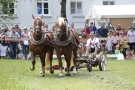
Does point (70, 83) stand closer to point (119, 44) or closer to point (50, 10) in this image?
point (119, 44)

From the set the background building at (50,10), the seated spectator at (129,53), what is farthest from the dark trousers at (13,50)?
the background building at (50,10)

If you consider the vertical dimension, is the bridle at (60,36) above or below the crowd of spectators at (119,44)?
above

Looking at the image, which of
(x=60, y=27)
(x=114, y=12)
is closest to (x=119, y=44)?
(x=114, y=12)

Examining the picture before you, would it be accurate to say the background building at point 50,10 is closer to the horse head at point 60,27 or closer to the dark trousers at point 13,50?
the dark trousers at point 13,50

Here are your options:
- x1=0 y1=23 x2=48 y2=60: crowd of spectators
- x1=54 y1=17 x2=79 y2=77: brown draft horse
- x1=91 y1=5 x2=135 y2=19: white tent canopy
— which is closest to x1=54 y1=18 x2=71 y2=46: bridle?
x1=54 y1=17 x2=79 y2=77: brown draft horse

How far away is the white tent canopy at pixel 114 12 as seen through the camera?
35469 mm

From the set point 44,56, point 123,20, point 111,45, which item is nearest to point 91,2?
point 123,20

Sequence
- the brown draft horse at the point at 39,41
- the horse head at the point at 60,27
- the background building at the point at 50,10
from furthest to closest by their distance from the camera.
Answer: the background building at the point at 50,10, the brown draft horse at the point at 39,41, the horse head at the point at 60,27

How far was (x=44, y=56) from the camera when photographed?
60.1ft

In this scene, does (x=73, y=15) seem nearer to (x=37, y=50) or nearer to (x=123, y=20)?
(x=123, y=20)

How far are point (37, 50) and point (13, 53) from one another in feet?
38.9

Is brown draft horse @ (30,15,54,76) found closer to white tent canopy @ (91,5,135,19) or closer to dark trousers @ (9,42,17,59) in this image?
dark trousers @ (9,42,17,59)

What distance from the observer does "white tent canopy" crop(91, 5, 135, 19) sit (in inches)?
1396

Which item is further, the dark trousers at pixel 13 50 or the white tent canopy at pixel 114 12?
the white tent canopy at pixel 114 12
